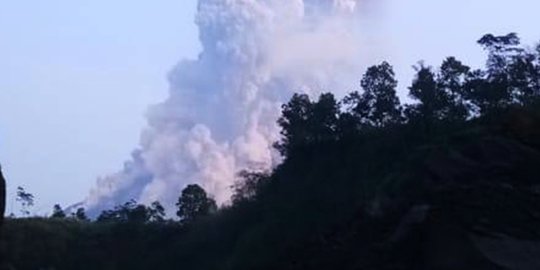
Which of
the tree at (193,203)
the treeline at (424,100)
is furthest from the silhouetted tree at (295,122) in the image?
the tree at (193,203)

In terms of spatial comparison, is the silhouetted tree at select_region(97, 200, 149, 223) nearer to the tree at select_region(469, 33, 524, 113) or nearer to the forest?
the forest

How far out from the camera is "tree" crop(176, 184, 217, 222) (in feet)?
225

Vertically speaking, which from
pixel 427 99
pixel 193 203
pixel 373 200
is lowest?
pixel 373 200

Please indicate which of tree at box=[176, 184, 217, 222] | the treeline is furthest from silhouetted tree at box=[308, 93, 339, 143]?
tree at box=[176, 184, 217, 222]

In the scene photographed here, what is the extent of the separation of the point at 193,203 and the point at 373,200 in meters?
34.2

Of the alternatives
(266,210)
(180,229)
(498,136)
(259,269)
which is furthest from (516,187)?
(180,229)

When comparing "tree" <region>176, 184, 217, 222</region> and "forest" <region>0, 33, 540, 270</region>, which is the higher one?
"tree" <region>176, 184, 217, 222</region>

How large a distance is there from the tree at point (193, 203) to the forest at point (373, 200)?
11 centimetres

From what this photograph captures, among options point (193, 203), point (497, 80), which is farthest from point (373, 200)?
point (193, 203)

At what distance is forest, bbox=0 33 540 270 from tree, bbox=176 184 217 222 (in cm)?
11

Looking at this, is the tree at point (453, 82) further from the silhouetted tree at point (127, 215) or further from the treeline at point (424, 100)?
the silhouetted tree at point (127, 215)

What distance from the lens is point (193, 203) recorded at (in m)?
70.4

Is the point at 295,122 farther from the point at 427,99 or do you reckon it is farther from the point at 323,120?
the point at 427,99

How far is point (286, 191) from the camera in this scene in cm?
5019
